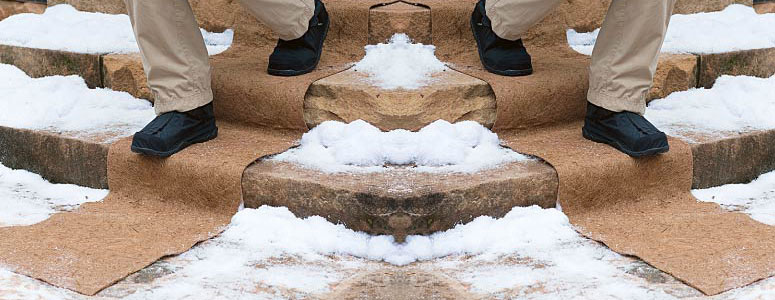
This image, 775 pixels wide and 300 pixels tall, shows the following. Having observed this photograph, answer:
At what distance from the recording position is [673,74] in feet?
10.9

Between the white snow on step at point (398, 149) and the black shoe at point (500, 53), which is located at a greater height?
the black shoe at point (500, 53)

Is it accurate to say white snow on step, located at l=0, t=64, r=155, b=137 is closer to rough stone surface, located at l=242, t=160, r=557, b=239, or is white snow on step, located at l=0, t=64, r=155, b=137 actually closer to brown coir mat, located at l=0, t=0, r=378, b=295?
brown coir mat, located at l=0, t=0, r=378, b=295

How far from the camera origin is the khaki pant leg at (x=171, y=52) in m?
2.77

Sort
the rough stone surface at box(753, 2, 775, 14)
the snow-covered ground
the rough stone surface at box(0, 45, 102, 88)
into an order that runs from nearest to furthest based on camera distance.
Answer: the snow-covered ground, the rough stone surface at box(0, 45, 102, 88), the rough stone surface at box(753, 2, 775, 14)

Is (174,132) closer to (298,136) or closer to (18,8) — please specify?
(298,136)

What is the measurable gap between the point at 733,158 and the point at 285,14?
1520 mm

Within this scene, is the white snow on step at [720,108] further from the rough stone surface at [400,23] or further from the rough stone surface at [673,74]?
the rough stone surface at [400,23]

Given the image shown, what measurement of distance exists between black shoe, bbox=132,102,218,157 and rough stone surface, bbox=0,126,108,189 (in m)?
0.20

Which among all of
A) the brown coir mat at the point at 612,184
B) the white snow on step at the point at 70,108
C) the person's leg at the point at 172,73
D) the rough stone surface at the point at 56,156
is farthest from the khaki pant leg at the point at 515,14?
the rough stone surface at the point at 56,156

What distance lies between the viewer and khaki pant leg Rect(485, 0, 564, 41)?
2926 mm

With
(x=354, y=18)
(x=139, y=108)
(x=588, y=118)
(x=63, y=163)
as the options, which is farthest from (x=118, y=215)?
(x=588, y=118)

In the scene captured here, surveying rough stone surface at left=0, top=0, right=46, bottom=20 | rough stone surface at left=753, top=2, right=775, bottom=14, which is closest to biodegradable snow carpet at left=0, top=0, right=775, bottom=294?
rough stone surface at left=753, top=2, right=775, bottom=14

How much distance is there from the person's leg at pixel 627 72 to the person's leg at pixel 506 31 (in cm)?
24

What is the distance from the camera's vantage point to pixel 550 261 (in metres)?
2.32
